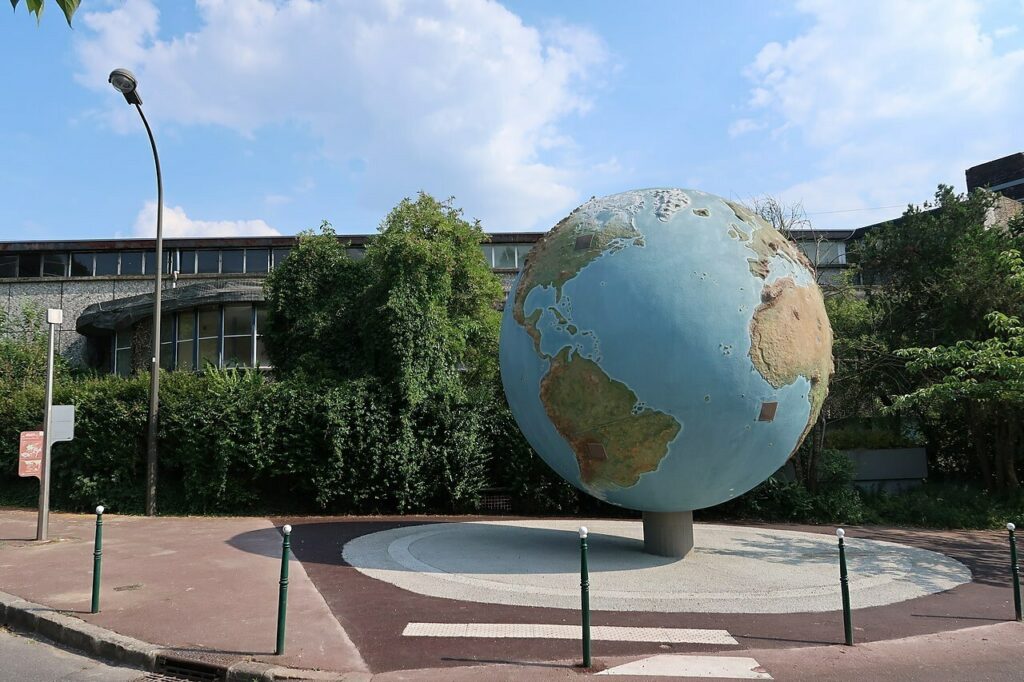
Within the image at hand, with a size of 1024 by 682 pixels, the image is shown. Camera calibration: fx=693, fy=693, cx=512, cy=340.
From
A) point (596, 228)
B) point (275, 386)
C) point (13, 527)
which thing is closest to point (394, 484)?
point (275, 386)

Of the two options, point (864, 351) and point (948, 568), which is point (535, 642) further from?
point (864, 351)

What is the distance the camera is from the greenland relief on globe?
834 centimetres

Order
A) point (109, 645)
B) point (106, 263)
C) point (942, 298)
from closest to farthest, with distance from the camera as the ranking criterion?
point (109, 645) → point (942, 298) → point (106, 263)

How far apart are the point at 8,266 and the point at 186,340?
15.1 meters

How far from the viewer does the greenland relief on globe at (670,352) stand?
8344 mm

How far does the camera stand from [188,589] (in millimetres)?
8398

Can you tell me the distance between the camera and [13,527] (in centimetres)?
1371

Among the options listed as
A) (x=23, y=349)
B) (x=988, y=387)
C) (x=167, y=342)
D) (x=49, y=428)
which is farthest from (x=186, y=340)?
(x=988, y=387)

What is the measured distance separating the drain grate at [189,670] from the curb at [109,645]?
12 millimetres

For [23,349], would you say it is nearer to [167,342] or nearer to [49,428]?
[167,342]

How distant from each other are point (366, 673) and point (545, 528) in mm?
7685

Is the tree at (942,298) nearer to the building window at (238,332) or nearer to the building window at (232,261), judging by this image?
the building window at (238,332)

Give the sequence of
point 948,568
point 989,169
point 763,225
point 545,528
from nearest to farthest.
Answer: point 763,225 → point 948,568 → point 545,528 → point 989,169

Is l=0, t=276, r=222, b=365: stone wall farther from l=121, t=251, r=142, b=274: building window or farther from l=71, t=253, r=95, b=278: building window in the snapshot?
l=121, t=251, r=142, b=274: building window
